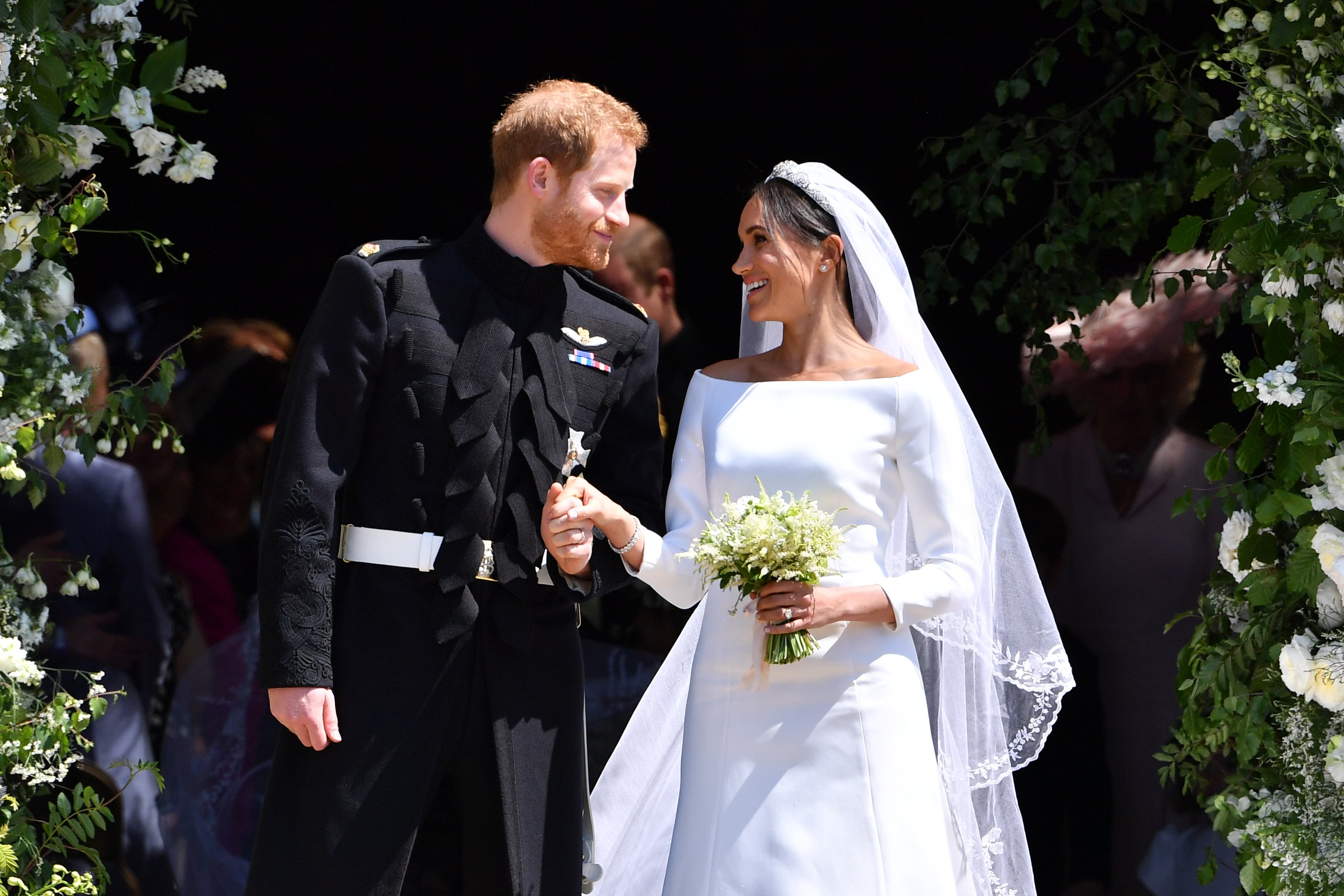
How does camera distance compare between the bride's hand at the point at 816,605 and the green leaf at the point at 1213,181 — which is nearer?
the bride's hand at the point at 816,605

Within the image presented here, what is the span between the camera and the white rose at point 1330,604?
272cm

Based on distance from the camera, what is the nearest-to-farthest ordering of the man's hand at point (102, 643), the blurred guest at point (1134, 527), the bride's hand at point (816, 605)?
1. the bride's hand at point (816, 605)
2. the man's hand at point (102, 643)
3. the blurred guest at point (1134, 527)

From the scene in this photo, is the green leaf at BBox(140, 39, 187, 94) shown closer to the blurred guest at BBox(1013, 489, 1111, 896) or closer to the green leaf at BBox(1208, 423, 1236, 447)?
the green leaf at BBox(1208, 423, 1236, 447)

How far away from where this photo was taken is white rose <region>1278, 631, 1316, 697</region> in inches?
106

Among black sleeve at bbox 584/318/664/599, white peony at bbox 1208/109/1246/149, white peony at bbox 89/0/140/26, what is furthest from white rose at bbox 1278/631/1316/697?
white peony at bbox 89/0/140/26

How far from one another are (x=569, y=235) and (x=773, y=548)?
0.79m

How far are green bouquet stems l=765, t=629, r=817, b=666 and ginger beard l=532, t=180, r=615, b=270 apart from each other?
87cm

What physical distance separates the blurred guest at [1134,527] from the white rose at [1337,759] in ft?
5.86

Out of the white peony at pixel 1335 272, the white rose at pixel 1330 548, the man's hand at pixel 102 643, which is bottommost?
the man's hand at pixel 102 643

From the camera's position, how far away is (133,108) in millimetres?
2877

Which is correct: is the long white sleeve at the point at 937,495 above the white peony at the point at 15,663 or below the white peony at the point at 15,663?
above

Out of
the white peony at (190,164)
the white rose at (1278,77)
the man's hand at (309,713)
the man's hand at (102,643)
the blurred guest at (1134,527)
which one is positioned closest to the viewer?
the man's hand at (309,713)

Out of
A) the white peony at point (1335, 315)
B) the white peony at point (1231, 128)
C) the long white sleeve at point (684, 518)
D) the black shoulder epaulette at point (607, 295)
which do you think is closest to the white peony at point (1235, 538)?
the white peony at point (1335, 315)

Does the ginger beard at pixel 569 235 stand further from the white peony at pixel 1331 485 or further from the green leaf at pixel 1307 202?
the white peony at pixel 1331 485
